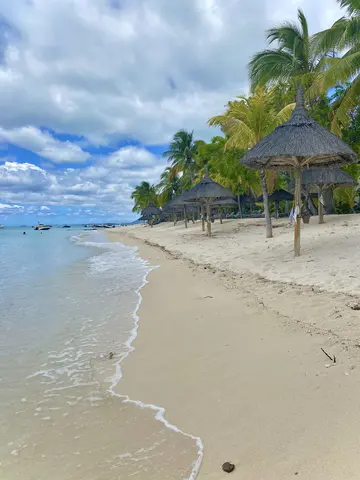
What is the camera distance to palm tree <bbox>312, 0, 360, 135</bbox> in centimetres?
1421

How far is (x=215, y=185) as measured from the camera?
2073 centimetres

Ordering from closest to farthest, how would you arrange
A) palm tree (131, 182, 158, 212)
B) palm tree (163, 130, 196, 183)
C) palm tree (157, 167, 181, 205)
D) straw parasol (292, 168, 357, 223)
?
straw parasol (292, 168, 357, 223) < palm tree (163, 130, 196, 183) < palm tree (157, 167, 181, 205) < palm tree (131, 182, 158, 212)

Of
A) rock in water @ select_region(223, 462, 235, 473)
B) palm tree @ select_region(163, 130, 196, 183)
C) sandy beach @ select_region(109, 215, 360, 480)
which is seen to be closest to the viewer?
rock in water @ select_region(223, 462, 235, 473)

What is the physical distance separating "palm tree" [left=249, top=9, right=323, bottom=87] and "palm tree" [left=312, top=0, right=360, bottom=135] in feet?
5.52

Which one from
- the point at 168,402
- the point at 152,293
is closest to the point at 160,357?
the point at 168,402

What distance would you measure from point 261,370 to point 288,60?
1897 centimetres

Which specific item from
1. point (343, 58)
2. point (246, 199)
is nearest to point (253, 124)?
point (343, 58)

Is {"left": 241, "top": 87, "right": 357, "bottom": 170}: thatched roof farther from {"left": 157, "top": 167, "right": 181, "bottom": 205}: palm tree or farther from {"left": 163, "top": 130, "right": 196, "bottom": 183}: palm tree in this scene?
{"left": 157, "top": 167, "right": 181, "bottom": 205}: palm tree

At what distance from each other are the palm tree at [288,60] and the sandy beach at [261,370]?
14.3 m

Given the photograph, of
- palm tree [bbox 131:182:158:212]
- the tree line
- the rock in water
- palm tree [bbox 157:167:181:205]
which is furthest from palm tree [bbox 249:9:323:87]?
palm tree [bbox 131:182:158:212]

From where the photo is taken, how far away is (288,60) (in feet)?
59.8

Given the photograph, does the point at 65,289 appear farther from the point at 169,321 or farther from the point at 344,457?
the point at 344,457

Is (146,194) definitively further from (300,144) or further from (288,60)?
(300,144)

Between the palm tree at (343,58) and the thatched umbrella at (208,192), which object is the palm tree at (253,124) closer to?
the palm tree at (343,58)
